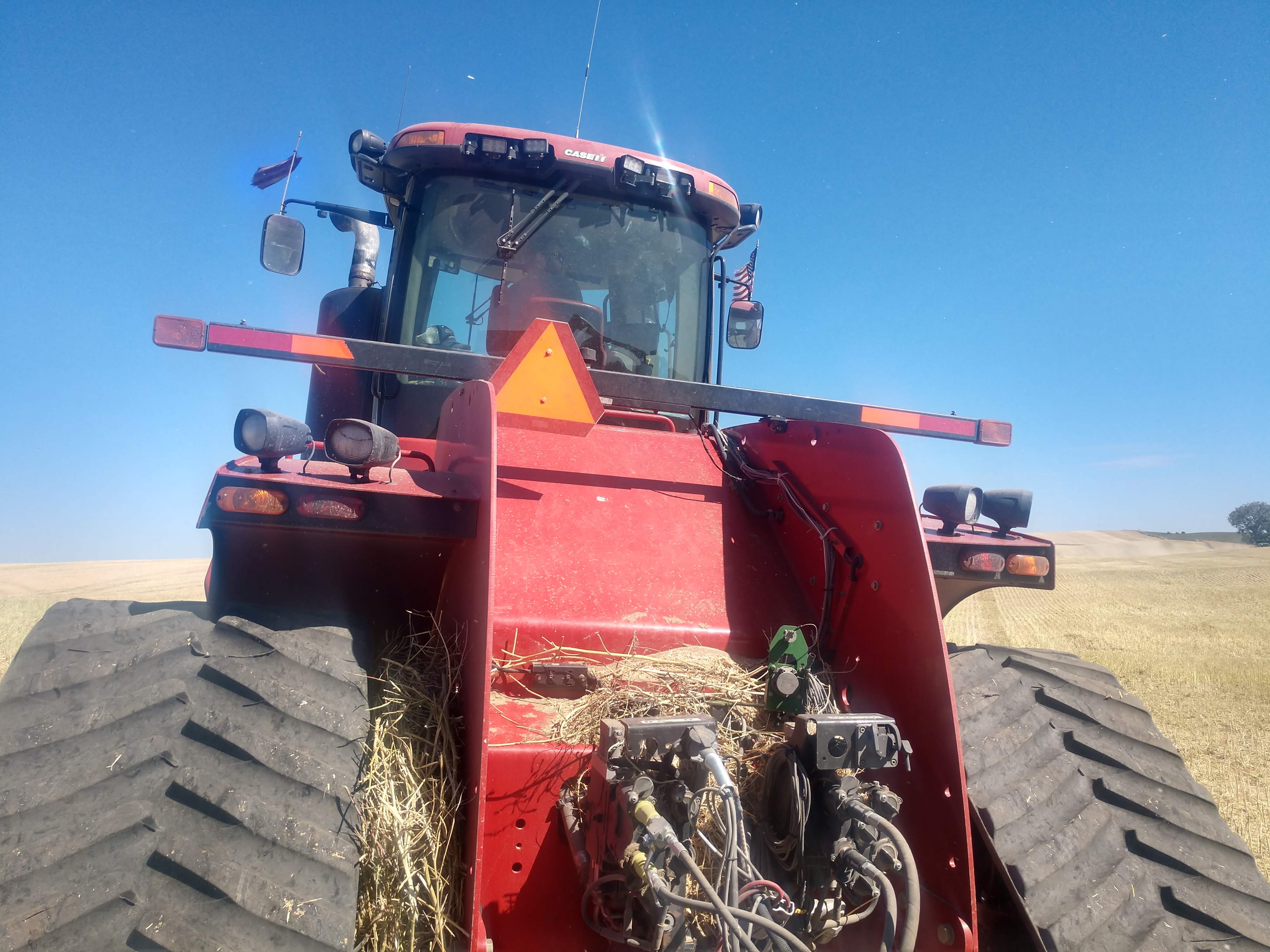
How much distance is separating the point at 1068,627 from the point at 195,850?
15.6 m

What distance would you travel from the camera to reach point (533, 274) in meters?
3.82

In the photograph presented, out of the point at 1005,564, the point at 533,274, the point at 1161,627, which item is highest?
the point at 533,274

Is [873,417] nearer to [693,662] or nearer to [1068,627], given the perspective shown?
[693,662]

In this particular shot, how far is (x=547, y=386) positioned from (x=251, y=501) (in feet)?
3.16

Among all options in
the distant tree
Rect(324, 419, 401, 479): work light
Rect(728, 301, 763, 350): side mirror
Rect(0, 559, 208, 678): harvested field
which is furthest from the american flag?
the distant tree

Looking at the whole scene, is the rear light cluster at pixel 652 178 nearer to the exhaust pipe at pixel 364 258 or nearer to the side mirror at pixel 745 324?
the side mirror at pixel 745 324

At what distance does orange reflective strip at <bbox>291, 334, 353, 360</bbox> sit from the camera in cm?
250

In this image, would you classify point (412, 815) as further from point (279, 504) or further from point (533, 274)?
point (533, 274)

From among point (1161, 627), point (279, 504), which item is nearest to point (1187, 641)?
point (1161, 627)

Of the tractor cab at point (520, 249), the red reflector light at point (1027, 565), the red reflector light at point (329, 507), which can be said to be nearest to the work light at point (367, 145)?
the tractor cab at point (520, 249)

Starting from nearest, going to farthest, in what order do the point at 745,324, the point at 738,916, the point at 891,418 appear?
the point at 738,916
the point at 891,418
the point at 745,324

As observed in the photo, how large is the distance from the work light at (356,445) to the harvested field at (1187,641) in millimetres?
4649

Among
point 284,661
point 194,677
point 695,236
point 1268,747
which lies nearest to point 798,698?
point 284,661

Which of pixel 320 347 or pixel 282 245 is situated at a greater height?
pixel 282 245
